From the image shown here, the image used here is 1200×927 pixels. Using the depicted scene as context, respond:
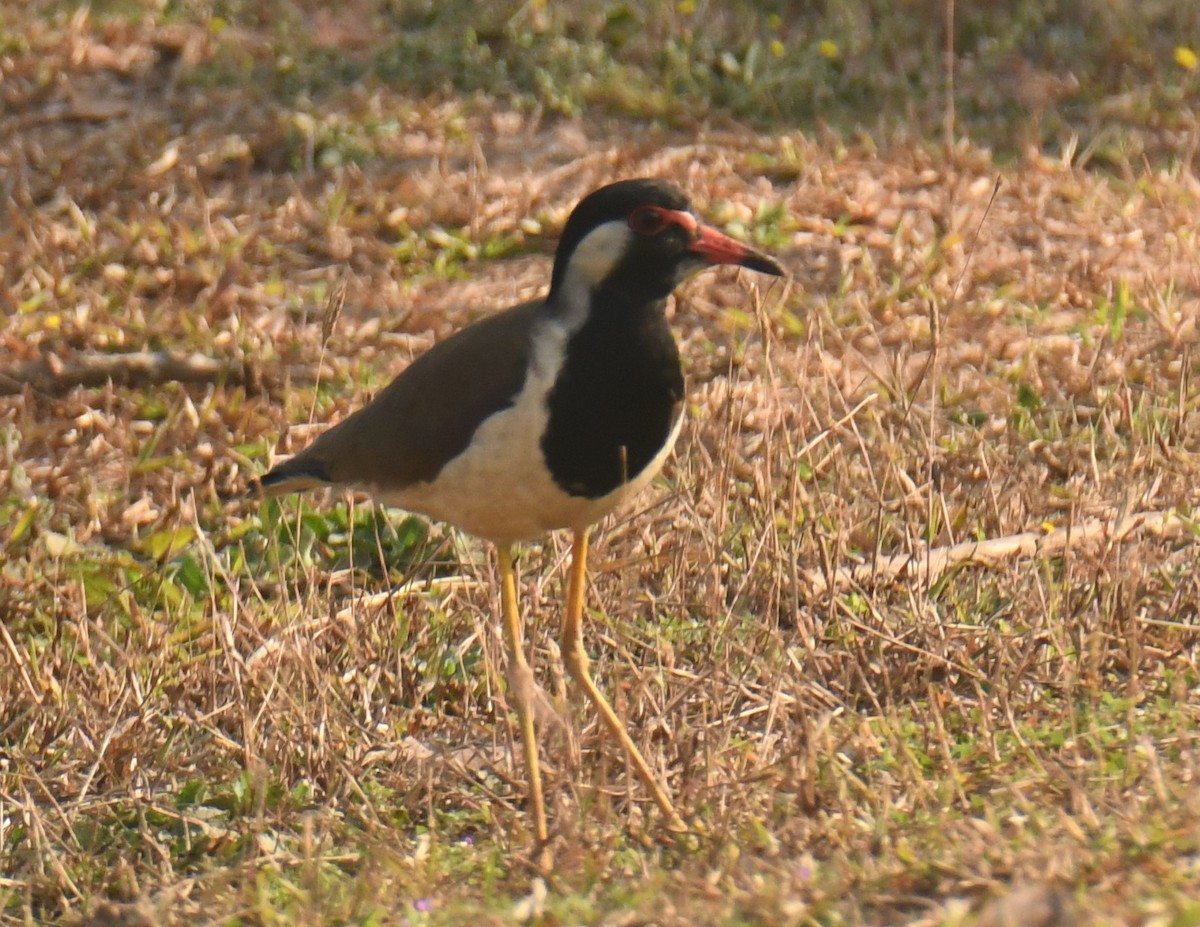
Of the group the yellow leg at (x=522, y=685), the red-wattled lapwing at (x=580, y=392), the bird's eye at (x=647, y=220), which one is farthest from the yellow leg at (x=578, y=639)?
the bird's eye at (x=647, y=220)

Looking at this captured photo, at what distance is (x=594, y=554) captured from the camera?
5.03m

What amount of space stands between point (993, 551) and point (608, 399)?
4.84ft

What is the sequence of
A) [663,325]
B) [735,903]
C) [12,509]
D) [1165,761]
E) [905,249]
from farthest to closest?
[905,249] < [12,509] < [663,325] < [1165,761] < [735,903]

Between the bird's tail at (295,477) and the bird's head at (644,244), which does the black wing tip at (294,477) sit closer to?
the bird's tail at (295,477)

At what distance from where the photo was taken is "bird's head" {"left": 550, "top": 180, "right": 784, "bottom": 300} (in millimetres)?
4184

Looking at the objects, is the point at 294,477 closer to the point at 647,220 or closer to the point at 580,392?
the point at 580,392

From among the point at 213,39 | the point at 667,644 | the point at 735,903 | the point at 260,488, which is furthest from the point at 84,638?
the point at 213,39

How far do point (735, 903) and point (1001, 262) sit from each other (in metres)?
4.52

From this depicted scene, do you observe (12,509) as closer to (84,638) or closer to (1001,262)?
(84,638)

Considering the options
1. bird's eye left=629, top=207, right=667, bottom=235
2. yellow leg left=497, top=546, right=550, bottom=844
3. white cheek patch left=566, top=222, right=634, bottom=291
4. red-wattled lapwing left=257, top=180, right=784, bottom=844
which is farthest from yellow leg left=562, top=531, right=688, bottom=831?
bird's eye left=629, top=207, right=667, bottom=235

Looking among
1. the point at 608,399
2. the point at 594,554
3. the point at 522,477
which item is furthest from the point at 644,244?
the point at 594,554

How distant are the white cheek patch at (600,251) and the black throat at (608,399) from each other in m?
0.04

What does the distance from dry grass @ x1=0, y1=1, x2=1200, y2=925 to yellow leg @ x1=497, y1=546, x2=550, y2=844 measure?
3.5 inches

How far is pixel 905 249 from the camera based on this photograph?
7168mm
